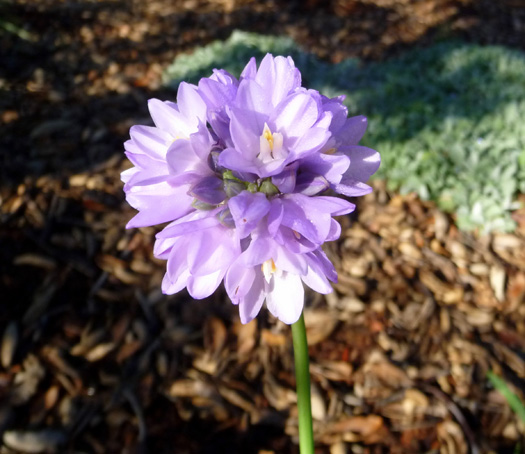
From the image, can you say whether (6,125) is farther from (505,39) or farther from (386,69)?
(505,39)

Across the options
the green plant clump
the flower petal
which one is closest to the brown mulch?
the green plant clump

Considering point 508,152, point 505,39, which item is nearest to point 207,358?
point 508,152

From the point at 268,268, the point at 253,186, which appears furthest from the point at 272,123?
the point at 268,268

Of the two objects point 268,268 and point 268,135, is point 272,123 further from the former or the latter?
point 268,268

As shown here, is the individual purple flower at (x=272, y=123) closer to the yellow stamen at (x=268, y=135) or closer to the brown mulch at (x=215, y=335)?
the yellow stamen at (x=268, y=135)

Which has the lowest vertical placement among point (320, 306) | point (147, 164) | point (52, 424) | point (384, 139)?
point (52, 424)

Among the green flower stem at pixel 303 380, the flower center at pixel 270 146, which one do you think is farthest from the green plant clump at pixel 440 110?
the flower center at pixel 270 146
